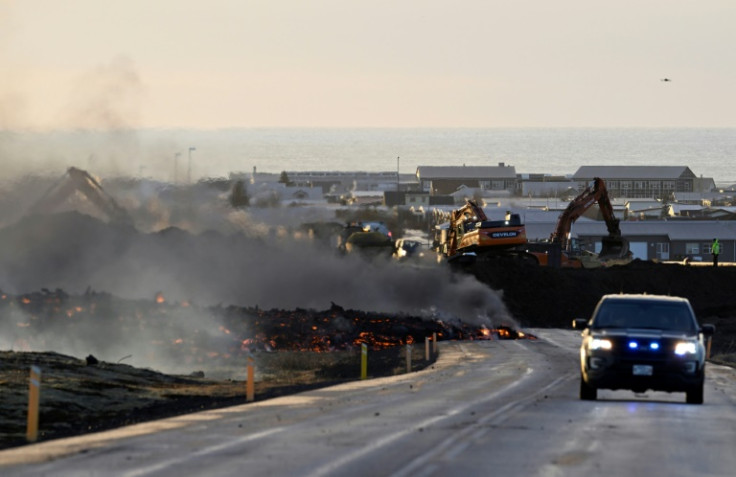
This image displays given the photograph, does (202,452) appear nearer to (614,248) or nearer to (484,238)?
(484,238)

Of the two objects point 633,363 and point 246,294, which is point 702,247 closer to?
point 246,294

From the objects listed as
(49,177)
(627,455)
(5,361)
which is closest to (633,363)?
(627,455)

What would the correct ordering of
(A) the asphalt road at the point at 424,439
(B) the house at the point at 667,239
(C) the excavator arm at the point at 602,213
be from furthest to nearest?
1. (B) the house at the point at 667,239
2. (C) the excavator arm at the point at 602,213
3. (A) the asphalt road at the point at 424,439

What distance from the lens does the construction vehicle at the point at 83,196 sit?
61.4m

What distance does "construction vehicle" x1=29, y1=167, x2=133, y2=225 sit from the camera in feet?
201

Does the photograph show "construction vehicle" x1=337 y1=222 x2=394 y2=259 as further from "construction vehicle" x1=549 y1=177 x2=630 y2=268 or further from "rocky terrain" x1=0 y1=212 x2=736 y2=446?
"construction vehicle" x1=549 y1=177 x2=630 y2=268

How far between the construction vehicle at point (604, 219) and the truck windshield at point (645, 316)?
56.3 m

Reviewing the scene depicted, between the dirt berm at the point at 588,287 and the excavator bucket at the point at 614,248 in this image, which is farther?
the excavator bucket at the point at 614,248

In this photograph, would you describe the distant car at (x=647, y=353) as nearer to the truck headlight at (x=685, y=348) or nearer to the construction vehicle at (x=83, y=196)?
the truck headlight at (x=685, y=348)

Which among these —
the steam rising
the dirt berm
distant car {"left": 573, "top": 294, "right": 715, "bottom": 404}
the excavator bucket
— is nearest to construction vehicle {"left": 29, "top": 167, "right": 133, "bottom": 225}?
the steam rising

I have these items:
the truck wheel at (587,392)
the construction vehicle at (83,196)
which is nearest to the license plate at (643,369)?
the truck wheel at (587,392)

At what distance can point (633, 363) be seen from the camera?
24484mm

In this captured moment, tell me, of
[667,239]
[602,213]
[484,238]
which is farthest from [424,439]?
[667,239]

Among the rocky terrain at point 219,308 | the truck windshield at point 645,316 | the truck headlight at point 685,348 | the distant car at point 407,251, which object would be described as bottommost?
the rocky terrain at point 219,308
